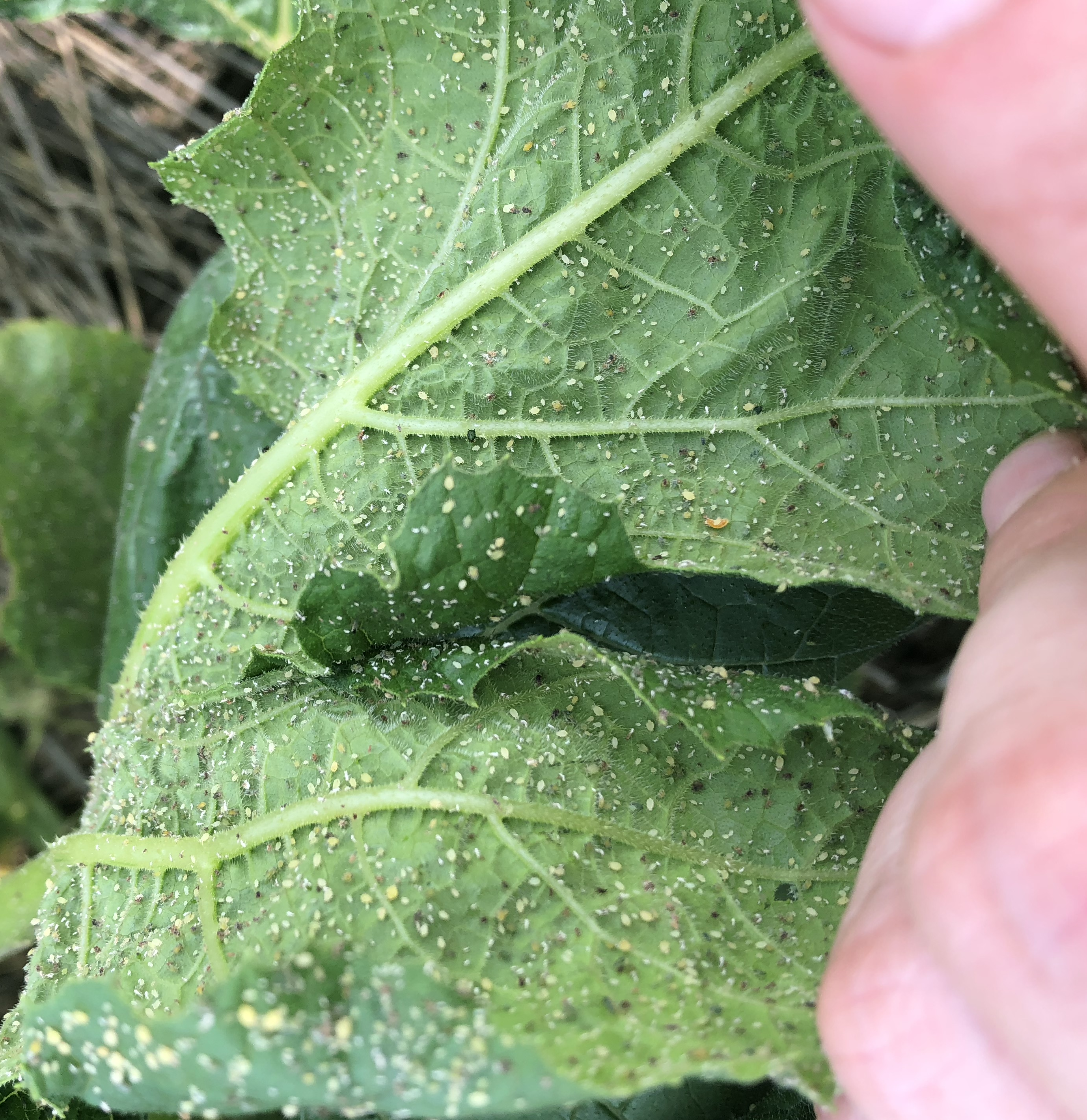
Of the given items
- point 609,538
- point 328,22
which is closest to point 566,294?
point 609,538

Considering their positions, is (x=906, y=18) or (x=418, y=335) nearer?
(x=906, y=18)

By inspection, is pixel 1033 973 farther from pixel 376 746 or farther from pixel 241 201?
pixel 241 201

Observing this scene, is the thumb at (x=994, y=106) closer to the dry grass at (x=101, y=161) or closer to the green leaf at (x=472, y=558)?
the green leaf at (x=472, y=558)

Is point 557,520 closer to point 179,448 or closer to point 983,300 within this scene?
point 983,300

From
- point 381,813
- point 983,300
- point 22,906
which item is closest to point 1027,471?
point 983,300

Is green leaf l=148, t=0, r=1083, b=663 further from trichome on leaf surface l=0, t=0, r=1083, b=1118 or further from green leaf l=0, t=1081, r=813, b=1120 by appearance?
green leaf l=0, t=1081, r=813, b=1120

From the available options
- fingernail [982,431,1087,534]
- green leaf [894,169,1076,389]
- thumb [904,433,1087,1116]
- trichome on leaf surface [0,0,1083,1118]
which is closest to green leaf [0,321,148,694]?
trichome on leaf surface [0,0,1083,1118]
